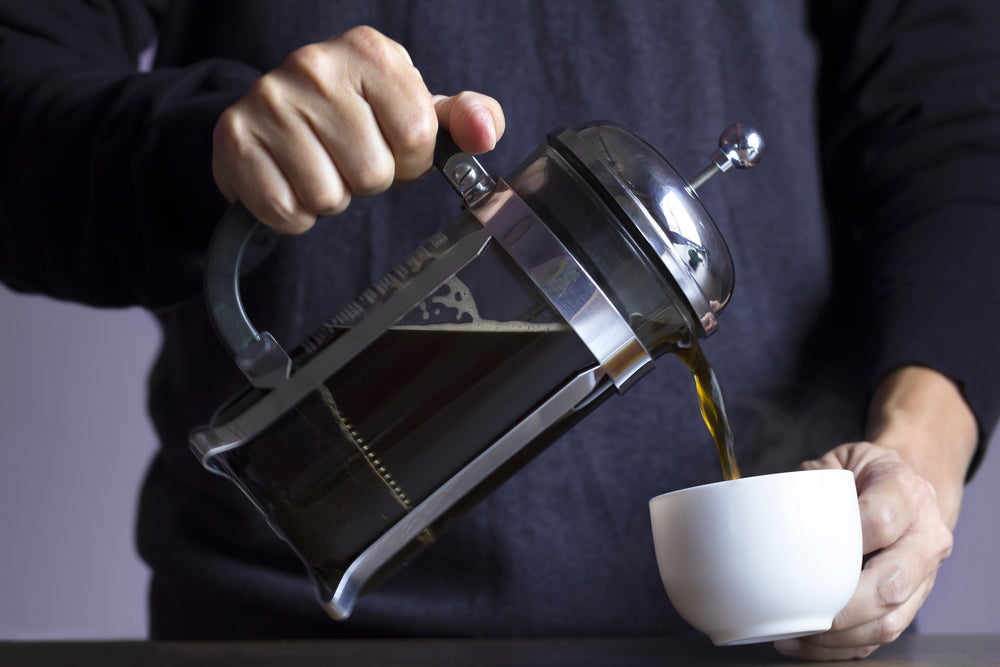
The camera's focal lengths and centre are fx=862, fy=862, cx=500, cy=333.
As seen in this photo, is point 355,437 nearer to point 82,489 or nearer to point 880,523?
point 880,523

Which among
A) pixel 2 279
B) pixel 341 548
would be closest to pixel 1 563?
pixel 2 279

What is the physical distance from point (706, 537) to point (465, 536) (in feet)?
1.23

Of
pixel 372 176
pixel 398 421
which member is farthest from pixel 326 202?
pixel 398 421

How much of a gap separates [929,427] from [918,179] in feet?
1.07

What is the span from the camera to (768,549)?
520 mm

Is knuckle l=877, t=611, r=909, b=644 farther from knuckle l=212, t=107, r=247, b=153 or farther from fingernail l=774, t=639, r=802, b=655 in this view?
knuckle l=212, t=107, r=247, b=153

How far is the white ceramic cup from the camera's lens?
20.5 inches

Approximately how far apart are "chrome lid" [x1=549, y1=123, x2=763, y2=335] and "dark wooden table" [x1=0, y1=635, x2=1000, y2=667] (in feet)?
0.84

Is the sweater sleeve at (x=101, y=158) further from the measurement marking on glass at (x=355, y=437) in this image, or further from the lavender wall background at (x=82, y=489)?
the lavender wall background at (x=82, y=489)

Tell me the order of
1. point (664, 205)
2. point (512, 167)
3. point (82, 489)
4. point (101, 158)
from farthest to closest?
point (82, 489) → point (512, 167) → point (101, 158) → point (664, 205)

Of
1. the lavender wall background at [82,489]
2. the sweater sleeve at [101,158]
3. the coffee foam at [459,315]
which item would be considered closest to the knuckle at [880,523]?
the coffee foam at [459,315]

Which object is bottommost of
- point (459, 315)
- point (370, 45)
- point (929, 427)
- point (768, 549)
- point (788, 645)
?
point (929, 427)

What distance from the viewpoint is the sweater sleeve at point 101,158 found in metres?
0.69

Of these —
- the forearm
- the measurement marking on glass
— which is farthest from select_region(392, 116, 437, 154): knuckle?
the forearm
